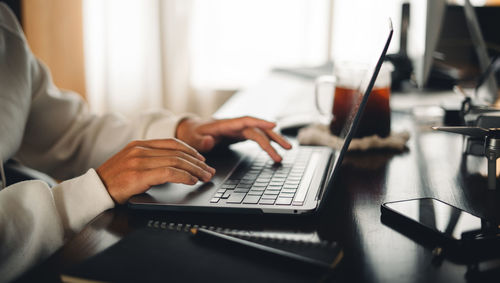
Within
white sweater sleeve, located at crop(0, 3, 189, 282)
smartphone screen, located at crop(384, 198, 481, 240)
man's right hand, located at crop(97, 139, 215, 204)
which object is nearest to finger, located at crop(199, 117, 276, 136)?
white sweater sleeve, located at crop(0, 3, 189, 282)

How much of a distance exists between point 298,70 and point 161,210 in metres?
1.59

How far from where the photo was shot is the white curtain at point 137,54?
124 inches

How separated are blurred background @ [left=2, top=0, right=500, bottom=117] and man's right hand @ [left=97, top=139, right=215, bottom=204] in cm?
237

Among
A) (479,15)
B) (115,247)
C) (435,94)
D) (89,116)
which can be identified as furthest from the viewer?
(479,15)

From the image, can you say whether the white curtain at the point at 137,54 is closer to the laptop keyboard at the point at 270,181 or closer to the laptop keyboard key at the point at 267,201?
the laptop keyboard at the point at 270,181

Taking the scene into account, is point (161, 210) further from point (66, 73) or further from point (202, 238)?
point (66, 73)

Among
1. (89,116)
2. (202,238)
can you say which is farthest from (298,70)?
(202,238)

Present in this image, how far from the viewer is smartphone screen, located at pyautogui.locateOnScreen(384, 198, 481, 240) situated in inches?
21.0

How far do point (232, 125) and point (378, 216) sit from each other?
0.42 m

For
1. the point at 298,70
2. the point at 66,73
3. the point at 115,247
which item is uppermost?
the point at 115,247

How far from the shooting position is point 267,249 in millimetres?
456

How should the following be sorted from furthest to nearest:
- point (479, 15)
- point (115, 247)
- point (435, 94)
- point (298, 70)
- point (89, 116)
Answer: point (298, 70) → point (479, 15) → point (435, 94) → point (89, 116) → point (115, 247)

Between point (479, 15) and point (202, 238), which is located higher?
point (479, 15)

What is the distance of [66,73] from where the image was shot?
3342 mm
